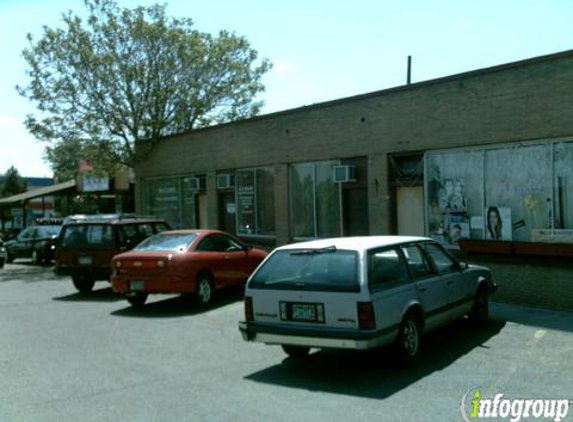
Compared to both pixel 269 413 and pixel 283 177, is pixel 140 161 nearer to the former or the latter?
pixel 283 177

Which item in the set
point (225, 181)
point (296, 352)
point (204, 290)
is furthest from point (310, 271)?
point (225, 181)

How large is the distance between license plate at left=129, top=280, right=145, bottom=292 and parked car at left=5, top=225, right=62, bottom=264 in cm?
1303

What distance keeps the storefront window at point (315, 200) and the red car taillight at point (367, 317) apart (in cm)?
950

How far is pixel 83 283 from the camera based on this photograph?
15.4 m

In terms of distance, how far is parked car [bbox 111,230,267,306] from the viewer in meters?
12.0

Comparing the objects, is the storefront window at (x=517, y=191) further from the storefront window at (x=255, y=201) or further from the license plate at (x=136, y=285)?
the storefront window at (x=255, y=201)

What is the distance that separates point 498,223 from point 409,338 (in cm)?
601

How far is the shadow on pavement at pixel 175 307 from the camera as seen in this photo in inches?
474

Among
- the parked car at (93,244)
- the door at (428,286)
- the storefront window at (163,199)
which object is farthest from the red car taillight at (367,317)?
the storefront window at (163,199)

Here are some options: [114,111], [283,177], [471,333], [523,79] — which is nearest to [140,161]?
[114,111]

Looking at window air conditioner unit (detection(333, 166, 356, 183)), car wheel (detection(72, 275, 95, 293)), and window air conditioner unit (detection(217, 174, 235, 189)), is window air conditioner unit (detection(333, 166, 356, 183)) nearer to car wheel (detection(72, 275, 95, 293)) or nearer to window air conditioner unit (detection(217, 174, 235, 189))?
window air conditioner unit (detection(217, 174, 235, 189))

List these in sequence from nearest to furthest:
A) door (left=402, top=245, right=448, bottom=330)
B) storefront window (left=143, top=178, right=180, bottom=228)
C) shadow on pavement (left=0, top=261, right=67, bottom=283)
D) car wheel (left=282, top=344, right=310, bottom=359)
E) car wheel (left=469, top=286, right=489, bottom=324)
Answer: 1. door (left=402, top=245, right=448, bottom=330)
2. car wheel (left=282, top=344, right=310, bottom=359)
3. car wheel (left=469, top=286, right=489, bottom=324)
4. shadow on pavement (left=0, top=261, right=67, bottom=283)
5. storefront window (left=143, top=178, right=180, bottom=228)

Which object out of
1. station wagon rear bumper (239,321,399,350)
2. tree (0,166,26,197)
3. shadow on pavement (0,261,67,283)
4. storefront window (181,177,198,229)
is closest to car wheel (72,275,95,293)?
shadow on pavement (0,261,67,283)

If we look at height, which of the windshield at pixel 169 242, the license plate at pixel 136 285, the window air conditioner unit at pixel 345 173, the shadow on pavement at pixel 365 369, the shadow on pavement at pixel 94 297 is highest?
the window air conditioner unit at pixel 345 173
